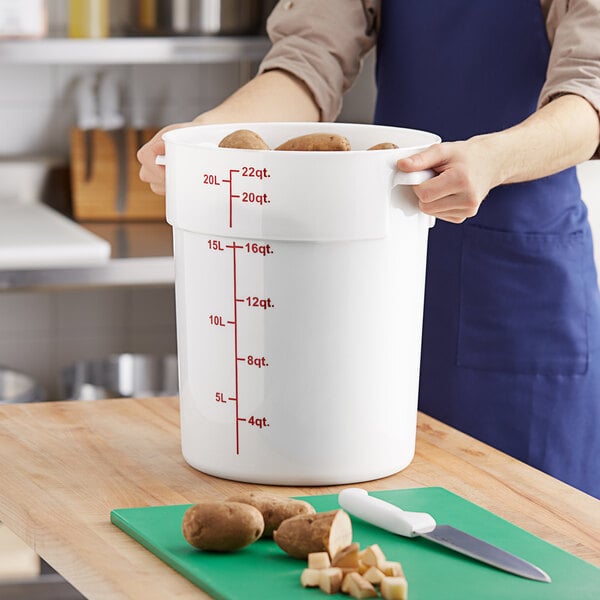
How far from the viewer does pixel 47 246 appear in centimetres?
211

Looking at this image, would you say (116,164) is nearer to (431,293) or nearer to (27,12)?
(27,12)

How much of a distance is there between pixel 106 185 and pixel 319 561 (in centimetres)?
191

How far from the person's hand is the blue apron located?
470 mm

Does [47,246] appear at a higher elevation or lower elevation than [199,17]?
lower

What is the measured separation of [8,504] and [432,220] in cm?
38

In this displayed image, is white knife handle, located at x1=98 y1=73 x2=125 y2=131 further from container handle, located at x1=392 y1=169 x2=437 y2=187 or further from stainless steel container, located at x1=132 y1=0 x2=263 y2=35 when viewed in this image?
container handle, located at x1=392 y1=169 x2=437 y2=187

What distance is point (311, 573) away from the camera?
2.46 feet

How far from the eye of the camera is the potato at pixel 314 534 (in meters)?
0.78

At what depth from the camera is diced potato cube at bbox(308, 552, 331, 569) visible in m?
0.76

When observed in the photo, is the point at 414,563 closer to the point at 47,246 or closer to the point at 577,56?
the point at 577,56

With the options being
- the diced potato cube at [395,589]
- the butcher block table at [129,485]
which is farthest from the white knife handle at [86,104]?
the diced potato cube at [395,589]

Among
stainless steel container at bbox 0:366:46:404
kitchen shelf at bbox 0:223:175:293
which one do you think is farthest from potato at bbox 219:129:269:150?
stainless steel container at bbox 0:366:46:404

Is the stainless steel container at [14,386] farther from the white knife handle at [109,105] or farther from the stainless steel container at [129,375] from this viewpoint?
the white knife handle at [109,105]

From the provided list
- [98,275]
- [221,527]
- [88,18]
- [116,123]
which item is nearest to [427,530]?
[221,527]
